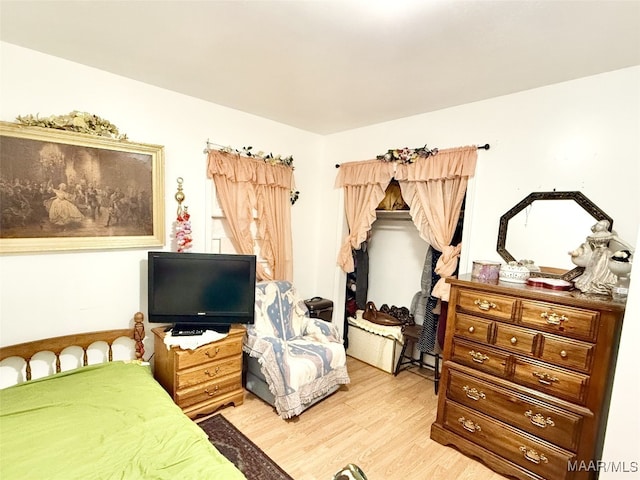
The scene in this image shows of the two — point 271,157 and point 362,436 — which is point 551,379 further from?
point 271,157

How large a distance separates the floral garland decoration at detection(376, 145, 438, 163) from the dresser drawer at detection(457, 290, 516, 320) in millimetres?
1331

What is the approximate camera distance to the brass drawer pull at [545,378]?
1733mm

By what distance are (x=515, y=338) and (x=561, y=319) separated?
276 millimetres

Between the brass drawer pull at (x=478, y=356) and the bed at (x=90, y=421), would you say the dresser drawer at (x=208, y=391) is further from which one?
the brass drawer pull at (x=478, y=356)

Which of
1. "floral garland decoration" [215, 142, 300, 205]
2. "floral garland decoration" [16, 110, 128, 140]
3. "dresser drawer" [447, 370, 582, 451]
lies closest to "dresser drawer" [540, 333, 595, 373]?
"dresser drawer" [447, 370, 582, 451]

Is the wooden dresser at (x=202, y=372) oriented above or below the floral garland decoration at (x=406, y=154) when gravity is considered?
below

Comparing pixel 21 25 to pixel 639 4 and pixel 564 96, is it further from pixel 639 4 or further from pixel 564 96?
pixel 564 96

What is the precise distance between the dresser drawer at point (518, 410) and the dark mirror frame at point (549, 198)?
0.86 meters

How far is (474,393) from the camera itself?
6.65 feet

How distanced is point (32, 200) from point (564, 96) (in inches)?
144

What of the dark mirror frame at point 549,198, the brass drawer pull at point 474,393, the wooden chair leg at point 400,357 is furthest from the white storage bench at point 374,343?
the dark mirror frame at point 549,198

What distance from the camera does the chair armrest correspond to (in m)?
2.82

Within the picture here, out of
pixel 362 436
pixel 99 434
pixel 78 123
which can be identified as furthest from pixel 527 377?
pixel 78 123

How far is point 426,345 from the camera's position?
291cm
